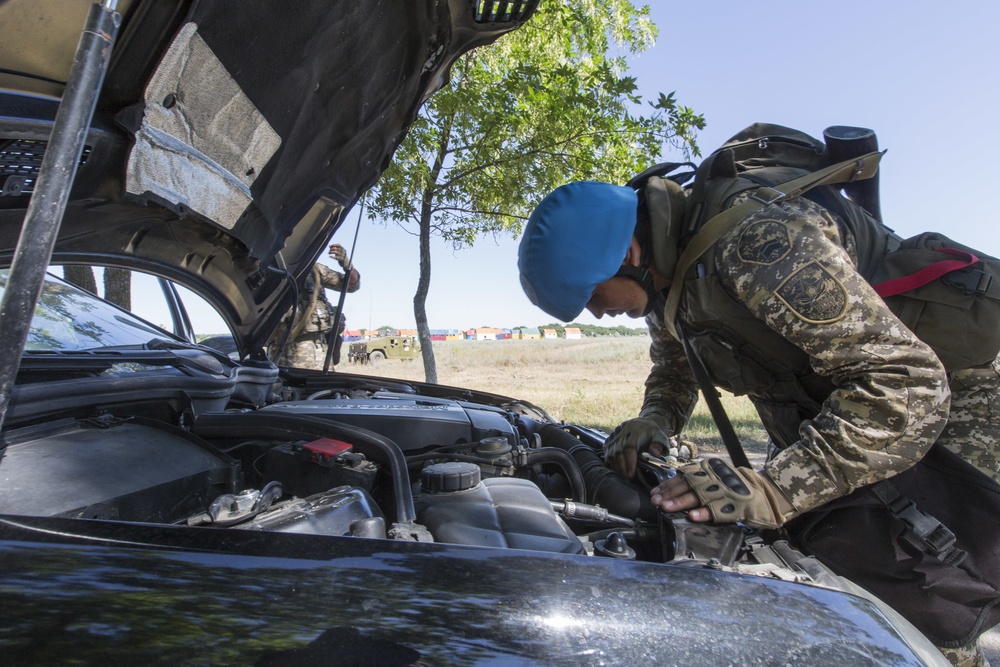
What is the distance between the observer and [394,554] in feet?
2.78

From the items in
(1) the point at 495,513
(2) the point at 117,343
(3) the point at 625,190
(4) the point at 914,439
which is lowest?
(1) the point at 495,513

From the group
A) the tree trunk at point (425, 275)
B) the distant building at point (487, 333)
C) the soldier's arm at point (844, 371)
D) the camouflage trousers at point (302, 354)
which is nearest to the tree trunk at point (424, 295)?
the tree trunk at point (425, 275)

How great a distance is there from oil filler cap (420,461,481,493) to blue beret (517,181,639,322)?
1.92 feet

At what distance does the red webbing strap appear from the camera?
1663mm

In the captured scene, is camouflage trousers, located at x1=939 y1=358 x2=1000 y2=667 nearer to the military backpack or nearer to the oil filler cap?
the military backpack

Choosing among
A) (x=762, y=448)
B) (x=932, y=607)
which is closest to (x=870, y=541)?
(x=932, y=607)

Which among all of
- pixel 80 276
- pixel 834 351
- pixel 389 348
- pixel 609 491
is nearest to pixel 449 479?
pixel 609 491

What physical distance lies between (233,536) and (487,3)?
1463mm

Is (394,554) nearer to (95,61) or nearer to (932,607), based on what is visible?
(95,61)

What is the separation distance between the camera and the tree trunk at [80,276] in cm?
217

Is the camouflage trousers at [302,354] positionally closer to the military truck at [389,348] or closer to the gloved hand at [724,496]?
the gloved hand at [724,496]

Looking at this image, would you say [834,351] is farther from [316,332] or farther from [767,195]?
Answer: [316,332]

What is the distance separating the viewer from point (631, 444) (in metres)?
2.09

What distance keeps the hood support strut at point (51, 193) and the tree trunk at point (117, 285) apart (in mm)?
1735
